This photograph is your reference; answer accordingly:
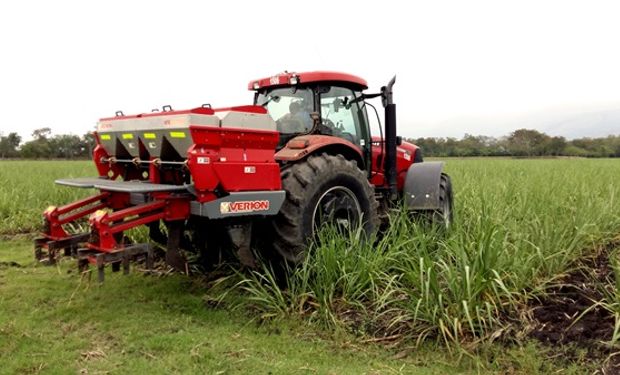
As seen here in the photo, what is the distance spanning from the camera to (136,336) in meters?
Result: 3.92

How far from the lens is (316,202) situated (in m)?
4.64

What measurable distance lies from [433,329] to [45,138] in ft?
205

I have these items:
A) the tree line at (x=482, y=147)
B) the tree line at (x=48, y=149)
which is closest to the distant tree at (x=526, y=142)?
the tree line at (x=482, y=147)

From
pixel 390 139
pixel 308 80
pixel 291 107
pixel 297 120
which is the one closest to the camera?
pixel 308 80

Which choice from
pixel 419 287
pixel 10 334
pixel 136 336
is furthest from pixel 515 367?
pixel 10 334

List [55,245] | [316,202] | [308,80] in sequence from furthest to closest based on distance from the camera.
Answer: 1. [308,80]
2. [316,202]
3. [55,245]

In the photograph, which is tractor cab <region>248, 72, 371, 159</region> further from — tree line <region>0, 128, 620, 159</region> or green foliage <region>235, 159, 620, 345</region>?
tree line <region>0, 128, 620, 159</region>

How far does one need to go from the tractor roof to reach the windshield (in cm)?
12

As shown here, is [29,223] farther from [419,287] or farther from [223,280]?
[419,287]

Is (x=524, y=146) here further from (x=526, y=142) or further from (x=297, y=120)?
(x=297, y=120)

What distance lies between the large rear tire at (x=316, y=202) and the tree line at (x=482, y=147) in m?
40.3

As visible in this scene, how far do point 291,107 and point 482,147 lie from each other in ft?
153

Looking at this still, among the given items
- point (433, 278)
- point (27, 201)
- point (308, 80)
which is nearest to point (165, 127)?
point (308, 80)

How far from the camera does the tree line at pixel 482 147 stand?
48188 millimetres
